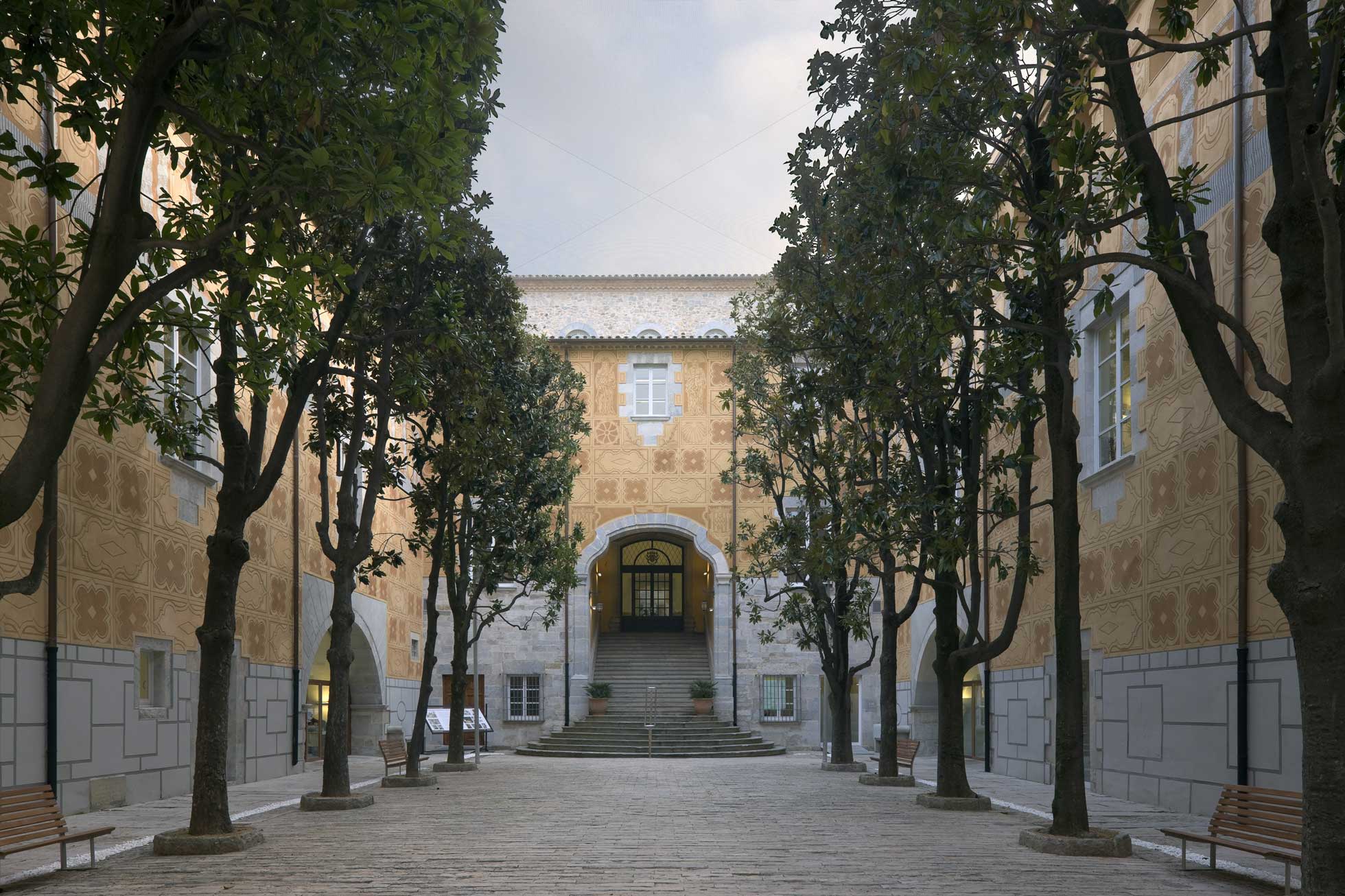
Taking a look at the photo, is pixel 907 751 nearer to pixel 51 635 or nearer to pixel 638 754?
pixel 638 754

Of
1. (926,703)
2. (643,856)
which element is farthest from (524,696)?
(643,856)

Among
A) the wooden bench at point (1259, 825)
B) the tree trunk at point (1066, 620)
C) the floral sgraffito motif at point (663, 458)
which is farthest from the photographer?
the floral sgraffito motif at point (663, 458)

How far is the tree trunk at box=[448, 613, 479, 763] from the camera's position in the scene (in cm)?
2330

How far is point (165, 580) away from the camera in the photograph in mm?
17141

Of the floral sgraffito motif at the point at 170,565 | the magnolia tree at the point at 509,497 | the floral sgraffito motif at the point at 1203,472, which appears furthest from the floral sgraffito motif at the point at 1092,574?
the floral sgraffito motif at the point at 170,565

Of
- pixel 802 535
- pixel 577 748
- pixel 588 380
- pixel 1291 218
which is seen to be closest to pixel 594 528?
pixel 588 380

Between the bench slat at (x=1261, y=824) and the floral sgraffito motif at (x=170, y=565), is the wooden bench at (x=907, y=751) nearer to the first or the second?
the bench slat at (x=1261, y=824)

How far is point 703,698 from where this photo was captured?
34.8m

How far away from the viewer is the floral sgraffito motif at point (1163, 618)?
14641 millimetres

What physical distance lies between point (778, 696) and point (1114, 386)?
65.0ft

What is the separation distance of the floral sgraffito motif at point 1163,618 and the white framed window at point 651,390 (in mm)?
22358

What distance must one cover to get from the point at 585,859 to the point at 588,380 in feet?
88.5

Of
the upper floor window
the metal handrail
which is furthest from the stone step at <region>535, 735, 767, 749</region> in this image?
the upper floor window

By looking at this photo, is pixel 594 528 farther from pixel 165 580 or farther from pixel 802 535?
pixel 165 580
